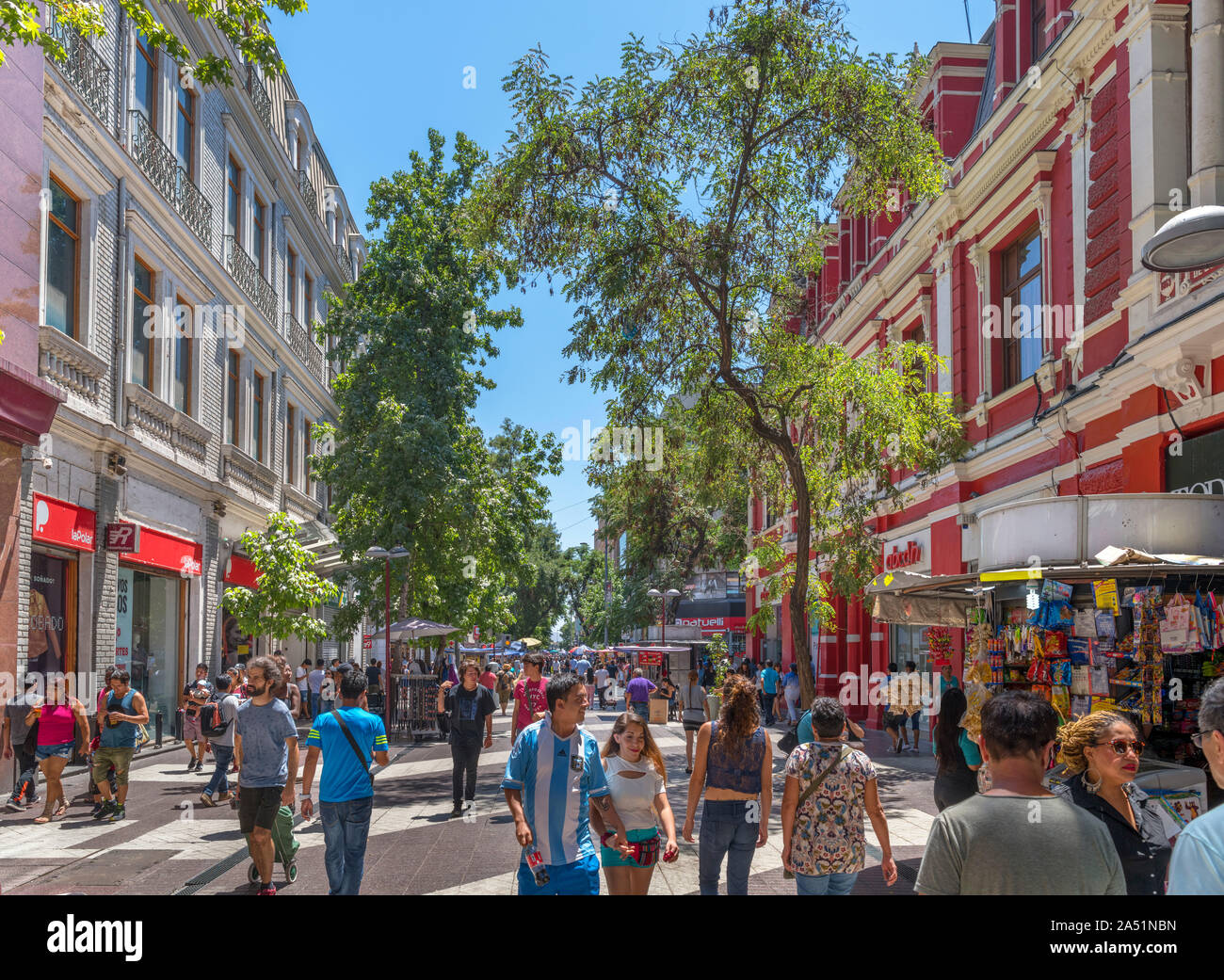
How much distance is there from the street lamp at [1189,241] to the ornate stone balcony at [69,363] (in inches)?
553

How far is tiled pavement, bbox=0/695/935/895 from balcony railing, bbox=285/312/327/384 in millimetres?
19106

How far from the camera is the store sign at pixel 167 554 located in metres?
19.0

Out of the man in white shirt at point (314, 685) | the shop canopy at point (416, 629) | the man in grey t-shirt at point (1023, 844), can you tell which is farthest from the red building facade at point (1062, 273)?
the man in white shirt at point (314, 685)

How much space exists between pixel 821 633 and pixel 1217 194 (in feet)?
63.0

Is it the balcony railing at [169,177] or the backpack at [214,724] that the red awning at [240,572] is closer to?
the balcony railing at [169,177]

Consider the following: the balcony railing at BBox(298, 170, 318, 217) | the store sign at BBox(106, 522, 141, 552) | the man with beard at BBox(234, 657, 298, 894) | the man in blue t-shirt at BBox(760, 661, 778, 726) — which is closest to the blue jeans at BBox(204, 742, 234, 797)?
the store sign at BBox(106, 522, 141, 552)

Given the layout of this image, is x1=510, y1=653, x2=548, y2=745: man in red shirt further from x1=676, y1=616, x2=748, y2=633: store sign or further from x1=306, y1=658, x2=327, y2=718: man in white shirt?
x1=676, y1=616, x2=748, y2=633: store sign

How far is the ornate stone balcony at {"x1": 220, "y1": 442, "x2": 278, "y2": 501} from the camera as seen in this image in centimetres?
2505

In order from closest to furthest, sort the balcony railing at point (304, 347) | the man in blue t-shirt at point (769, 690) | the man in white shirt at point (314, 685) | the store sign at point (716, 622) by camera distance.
Answer: the man in white shirt at point (314, 685) < the man in blue t-shirt at point (769, 690) < the balcony railing at point (304, 347) < the store sign at point (716, 622)

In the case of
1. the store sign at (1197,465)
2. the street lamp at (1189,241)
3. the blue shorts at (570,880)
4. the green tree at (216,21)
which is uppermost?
the green tree at (216,21)

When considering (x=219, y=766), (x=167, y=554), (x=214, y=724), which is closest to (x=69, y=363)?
(x=167, y=554)

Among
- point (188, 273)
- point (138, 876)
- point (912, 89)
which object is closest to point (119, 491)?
point (188, 273)

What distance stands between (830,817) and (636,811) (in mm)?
1123

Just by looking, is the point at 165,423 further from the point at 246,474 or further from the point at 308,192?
the point at 308,192
